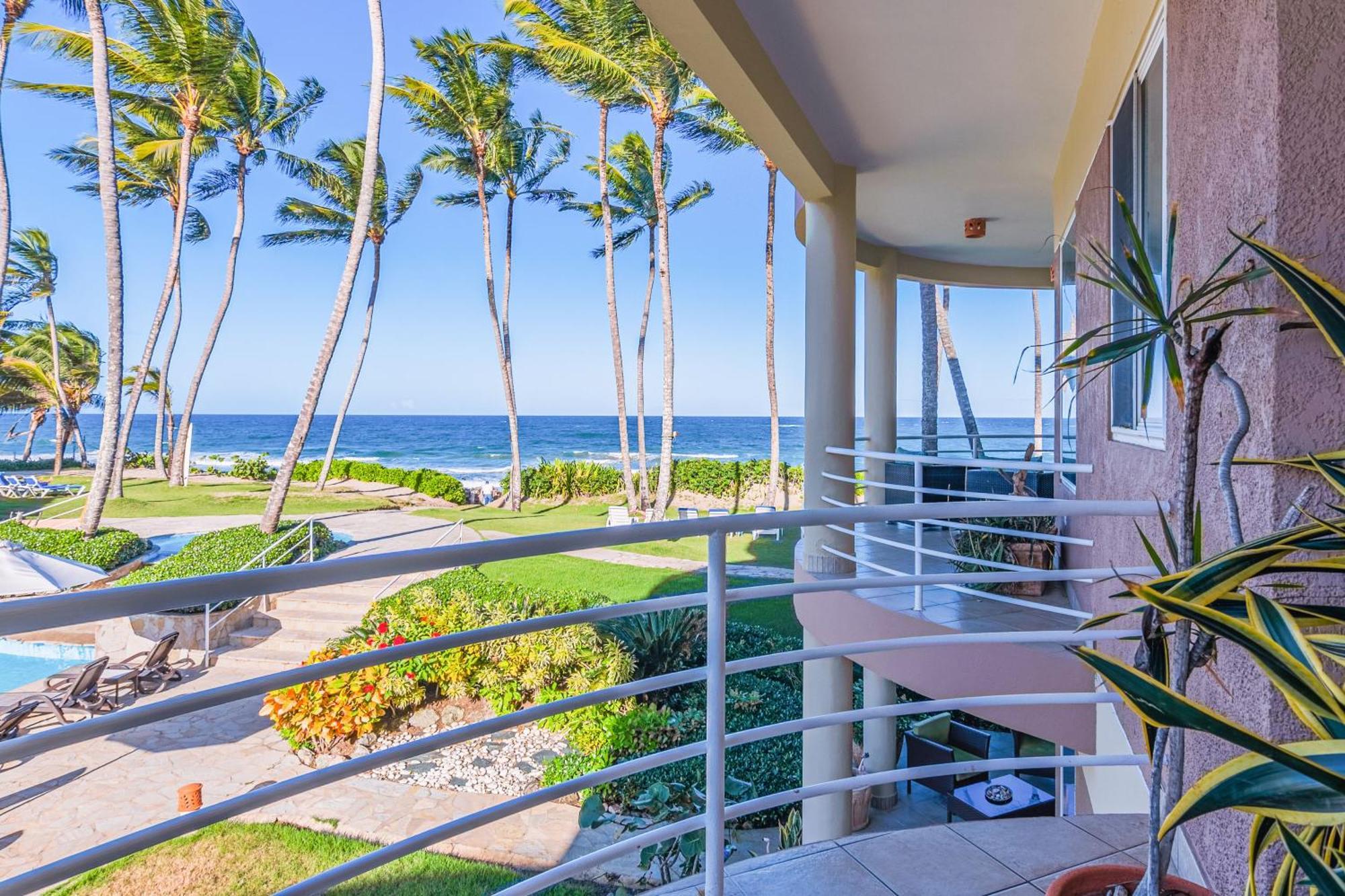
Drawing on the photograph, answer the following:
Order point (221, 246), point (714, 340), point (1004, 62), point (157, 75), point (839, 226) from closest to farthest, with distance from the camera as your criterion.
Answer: point (1004, 62)
point (839, 226)
point (157, 75)
point (221, 246)
point (714, 340)

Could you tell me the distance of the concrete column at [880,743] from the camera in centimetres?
736

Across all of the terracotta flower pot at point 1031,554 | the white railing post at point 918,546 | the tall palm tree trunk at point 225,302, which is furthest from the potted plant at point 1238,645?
the tall palm tree trunk at point 225,302

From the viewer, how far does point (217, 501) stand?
22.5 metres

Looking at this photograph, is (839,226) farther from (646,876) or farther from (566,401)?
(566,401)

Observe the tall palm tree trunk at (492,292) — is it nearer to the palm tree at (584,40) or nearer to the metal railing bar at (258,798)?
the palm tree at (584,40)

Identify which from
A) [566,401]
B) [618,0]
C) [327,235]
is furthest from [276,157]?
[566,401]

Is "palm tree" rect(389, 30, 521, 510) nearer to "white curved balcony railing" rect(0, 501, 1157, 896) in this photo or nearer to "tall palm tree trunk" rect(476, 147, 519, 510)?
"tall palm tree trunk" rect(476, 147, 519, 510)

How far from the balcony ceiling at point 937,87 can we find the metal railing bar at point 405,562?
2.61 m

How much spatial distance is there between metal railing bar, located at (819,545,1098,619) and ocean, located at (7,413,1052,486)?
1019 inches

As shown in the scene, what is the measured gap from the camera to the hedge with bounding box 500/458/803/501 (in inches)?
846

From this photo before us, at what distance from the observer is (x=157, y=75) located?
13320 mm

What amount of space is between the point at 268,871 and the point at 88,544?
11075 millimetres

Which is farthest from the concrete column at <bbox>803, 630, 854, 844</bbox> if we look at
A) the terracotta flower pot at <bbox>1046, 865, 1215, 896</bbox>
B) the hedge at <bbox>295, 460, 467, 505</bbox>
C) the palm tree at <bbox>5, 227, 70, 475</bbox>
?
the palm tree at <bbox>5, 227, 70, 475</bbox>

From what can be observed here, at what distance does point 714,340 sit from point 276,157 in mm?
21552
